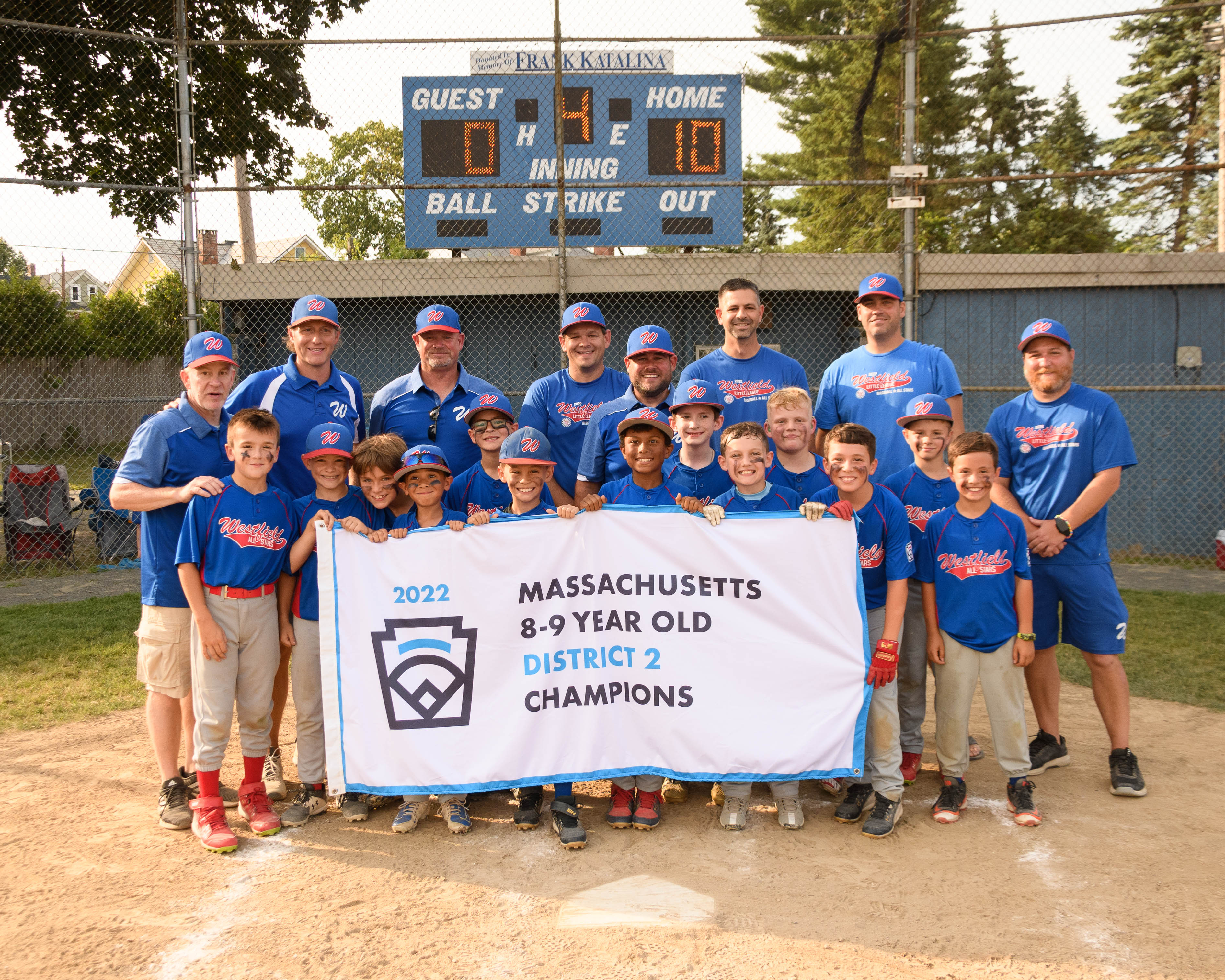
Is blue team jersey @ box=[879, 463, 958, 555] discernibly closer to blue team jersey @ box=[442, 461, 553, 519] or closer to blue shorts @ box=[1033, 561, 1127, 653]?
blue shorts @ box=[1033, 561, 1127, 653]

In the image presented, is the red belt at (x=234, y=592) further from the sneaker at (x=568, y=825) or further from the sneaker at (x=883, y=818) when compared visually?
the sneaker at (x=883, y=818)

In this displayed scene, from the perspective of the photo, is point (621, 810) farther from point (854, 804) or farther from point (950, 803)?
point (950, 803)

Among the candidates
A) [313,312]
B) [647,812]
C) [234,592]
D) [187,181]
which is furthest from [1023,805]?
[187,181]

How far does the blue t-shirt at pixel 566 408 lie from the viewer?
489 centimetres

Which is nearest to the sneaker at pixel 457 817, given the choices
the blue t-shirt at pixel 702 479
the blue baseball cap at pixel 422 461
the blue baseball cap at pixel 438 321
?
the blue baseball cap at pixel 422 461

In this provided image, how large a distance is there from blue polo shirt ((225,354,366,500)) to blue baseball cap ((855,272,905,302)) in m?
2.78

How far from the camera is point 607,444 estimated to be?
453cm

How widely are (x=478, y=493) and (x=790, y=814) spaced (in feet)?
6.84

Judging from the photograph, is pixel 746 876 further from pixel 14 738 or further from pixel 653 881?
pixel 14 738

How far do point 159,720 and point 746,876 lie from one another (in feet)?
9.02

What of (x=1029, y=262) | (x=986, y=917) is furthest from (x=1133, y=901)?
(x=1029, y=262)

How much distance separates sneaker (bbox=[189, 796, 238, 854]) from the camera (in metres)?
3.77

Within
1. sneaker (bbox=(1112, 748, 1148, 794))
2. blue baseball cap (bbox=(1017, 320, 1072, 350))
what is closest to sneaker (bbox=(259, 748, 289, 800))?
sneaker (bbox=(1112, 748, 1148, 794))

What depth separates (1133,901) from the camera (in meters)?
3.28
